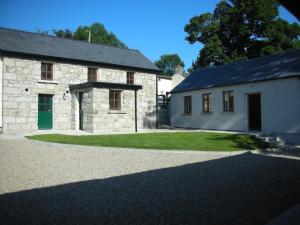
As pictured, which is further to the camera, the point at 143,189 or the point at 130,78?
the point at 130,78

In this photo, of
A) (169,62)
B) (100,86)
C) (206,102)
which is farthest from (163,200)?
(169,62)

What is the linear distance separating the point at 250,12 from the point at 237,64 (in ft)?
53.8

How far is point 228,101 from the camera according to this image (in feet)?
68.6

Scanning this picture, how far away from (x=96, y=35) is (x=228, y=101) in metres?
45.0

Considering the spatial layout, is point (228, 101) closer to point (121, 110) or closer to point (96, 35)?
point (121, 110)

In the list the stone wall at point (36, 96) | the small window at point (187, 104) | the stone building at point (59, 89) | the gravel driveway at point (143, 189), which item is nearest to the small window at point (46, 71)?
the stone building at point (59, 89)

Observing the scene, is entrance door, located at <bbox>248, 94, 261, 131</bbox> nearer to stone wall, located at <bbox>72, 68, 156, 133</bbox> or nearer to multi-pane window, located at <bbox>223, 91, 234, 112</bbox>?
multi-pane window, located at <bbox>223, 91, 234, 112</bbox>

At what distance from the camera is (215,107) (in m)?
21.7

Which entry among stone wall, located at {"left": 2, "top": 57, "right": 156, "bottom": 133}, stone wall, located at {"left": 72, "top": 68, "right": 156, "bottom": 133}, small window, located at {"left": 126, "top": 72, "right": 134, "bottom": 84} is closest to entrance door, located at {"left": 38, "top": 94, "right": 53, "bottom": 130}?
stone wall, located at {"left": 2, "top": 57, "right": 156, "bottom": 133}

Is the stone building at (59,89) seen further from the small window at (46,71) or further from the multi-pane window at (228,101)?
the multi-pane window at (228,101)

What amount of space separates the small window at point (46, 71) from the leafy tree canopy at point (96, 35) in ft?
114

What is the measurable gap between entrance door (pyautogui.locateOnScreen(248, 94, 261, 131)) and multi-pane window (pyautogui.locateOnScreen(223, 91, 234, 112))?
54.1 inches

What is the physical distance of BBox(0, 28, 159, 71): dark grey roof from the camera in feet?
64.7

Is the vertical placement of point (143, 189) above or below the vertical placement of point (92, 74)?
below
